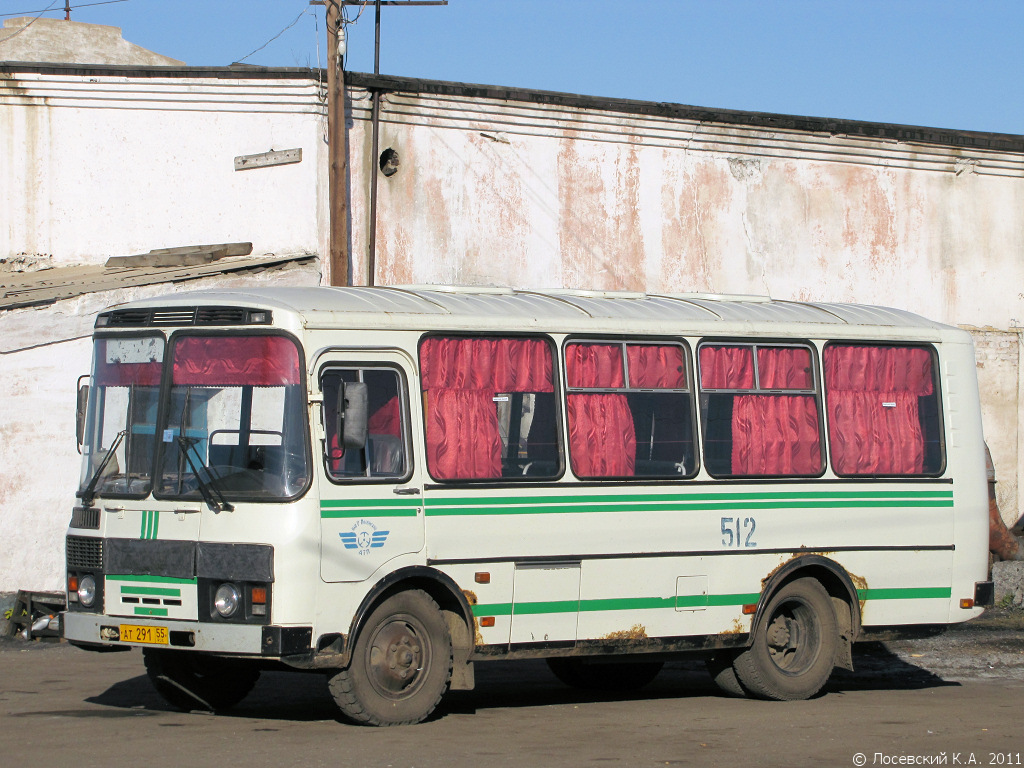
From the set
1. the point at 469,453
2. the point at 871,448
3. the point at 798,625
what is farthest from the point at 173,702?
the point at 871,448

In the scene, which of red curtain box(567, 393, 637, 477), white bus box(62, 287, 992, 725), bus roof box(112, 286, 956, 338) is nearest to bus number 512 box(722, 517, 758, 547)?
white bus box(62, 287, 992, 725)

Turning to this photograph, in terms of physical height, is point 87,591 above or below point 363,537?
below

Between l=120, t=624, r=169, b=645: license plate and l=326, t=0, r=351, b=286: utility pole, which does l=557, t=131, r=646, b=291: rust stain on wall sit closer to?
l=326, t=0, r=351, b=286: utility pole

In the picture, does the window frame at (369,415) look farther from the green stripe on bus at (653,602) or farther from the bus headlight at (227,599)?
the green stripe on bus at (653,602)

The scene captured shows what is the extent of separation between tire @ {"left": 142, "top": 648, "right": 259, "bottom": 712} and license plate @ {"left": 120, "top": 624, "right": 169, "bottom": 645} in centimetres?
79

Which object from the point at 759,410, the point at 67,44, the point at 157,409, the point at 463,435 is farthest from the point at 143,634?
the point at 67,44

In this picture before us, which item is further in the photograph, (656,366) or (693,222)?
(693,222)

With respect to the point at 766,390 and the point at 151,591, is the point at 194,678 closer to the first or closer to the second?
the point at 151,591

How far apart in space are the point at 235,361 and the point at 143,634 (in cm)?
176

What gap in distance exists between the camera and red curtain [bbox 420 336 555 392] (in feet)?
31.0

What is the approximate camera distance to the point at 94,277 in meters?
17.0

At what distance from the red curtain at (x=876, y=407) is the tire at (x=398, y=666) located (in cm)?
374

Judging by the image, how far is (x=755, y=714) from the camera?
33.4 feet

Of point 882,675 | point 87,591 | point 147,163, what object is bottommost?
point 882,675
